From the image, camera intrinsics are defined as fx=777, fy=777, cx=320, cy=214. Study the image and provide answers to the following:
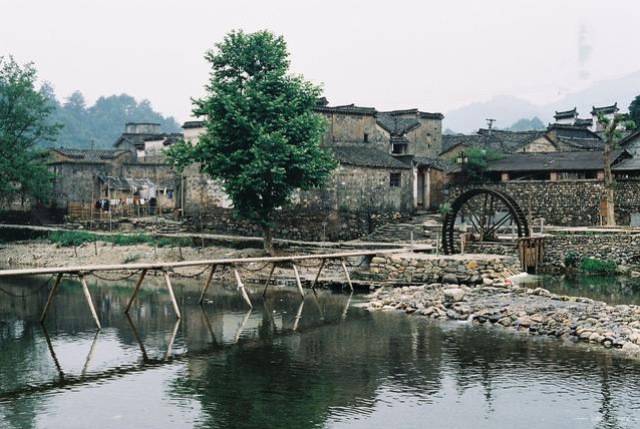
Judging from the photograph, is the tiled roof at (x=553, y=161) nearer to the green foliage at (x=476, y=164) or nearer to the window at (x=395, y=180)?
the green foliage at (x=476, y=164)

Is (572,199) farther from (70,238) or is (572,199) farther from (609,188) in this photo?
(70,238)

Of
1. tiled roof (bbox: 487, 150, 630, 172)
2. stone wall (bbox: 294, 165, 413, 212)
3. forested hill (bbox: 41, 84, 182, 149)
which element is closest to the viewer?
stone wall (bbox: 294, 165, 413, 212)

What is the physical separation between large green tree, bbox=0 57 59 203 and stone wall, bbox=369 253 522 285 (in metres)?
25.1

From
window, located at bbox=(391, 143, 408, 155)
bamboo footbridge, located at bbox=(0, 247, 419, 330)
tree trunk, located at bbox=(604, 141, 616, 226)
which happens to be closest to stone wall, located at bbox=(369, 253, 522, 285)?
bamboo footbridge, located at bbox=(0, 247, 419, 330)

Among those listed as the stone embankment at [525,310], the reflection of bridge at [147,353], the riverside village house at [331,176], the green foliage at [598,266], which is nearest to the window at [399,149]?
the riverside village house at [331,176]

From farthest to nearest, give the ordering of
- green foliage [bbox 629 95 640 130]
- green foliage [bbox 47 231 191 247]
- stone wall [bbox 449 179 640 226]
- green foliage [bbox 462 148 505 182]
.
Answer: green foliage [bbox 629 95 640 130] → green foliage [bbox 462 148 505 182] → stone wall [bbox 449 179 640 226] → green foliage [bbox 47 231 191 247]

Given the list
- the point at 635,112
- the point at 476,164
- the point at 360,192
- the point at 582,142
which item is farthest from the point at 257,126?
the point at 635,112

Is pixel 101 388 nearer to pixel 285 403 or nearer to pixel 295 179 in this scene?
pixel 285 403

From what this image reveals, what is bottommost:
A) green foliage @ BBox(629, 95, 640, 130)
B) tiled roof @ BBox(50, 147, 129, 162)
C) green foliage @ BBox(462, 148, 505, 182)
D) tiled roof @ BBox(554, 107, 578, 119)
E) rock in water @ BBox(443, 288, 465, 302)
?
rock in water @ BBox(443, 288, 465, 302)

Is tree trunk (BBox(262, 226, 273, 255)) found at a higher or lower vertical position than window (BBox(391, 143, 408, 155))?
lower

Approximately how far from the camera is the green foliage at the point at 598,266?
36906 millimetres

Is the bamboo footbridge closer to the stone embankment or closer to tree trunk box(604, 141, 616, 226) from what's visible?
the stone embankment

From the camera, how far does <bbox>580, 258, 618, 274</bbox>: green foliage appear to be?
36.9 m

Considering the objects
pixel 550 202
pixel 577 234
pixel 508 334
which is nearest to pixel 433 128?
pixel 550 202
